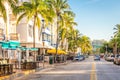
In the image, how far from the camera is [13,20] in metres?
56.8

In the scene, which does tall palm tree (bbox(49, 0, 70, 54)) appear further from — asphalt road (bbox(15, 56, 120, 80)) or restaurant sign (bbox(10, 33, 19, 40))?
asphalt road (bbox(15, 56, 120, 80))

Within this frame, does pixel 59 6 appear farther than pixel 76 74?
Yes

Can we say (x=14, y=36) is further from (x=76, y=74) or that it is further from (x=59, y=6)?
(x=76, y=74)

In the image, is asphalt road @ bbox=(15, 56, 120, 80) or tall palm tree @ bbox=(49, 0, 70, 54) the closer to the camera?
asphalt road @ bbox=(15, 56, 120, 80)

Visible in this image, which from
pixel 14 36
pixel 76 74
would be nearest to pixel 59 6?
pixel 14 36

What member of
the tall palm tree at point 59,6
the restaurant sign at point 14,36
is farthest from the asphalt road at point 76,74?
the tall palm tree at point 59,6

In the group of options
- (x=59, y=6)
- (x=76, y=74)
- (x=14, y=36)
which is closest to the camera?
(x=76, y=74)

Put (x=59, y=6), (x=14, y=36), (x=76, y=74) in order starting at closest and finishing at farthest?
(x=76, y=74) < (x=14, y=36) < (x=59, y=6)

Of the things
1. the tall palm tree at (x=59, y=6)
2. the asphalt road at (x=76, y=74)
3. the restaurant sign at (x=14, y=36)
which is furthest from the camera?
the tall palm tree at (x=59, y=6)

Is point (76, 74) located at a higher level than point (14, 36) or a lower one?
lower

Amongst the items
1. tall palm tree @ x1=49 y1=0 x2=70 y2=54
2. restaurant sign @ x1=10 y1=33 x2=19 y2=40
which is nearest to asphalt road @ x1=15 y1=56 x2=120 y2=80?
restaurant sign @ x1=10 y1=33 x2=19 y2=40

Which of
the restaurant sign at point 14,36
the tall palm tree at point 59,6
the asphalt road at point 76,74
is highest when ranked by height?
the tall palm tree at point 59,6

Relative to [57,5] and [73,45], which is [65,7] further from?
[73,45]

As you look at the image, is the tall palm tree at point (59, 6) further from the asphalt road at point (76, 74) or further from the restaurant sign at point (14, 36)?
the asphalt road at point (76, 74)
